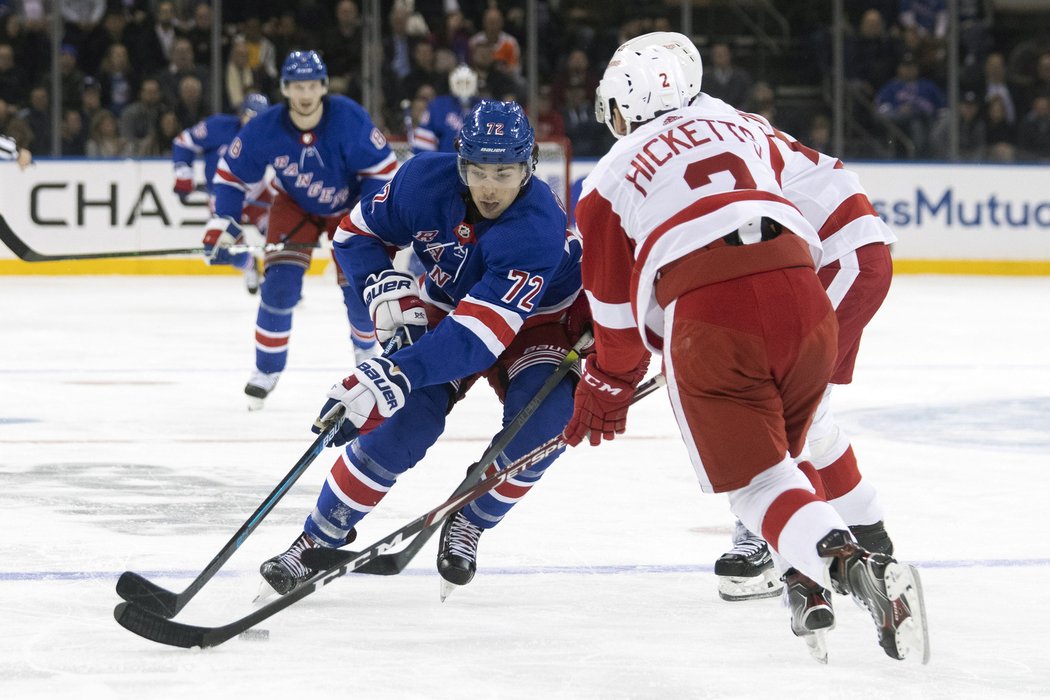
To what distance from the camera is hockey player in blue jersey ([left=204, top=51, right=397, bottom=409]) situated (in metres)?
5.65

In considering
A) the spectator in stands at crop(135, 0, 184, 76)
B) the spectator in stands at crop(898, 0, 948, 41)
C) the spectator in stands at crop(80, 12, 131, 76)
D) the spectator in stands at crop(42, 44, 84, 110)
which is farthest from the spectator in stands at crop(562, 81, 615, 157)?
the spectator in stands at crop(42, 44, 84, 110)

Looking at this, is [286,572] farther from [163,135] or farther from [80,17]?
[80,17]

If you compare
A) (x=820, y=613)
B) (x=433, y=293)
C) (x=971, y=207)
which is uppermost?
(x=433, y=293)

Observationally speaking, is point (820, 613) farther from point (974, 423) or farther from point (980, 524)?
point (974, 423)

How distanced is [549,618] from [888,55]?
9305 millimetres

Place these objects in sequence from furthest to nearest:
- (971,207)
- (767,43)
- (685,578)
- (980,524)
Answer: (767,43) < (971,207) < (980,524) < (685,578)

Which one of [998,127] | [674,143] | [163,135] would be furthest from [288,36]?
[674,143]

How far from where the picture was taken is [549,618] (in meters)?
2.79

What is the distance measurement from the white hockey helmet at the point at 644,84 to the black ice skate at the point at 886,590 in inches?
27.6

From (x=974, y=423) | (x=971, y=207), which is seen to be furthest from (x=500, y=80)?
(x=974, y=423)

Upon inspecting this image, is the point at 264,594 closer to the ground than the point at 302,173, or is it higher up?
closer to the ground

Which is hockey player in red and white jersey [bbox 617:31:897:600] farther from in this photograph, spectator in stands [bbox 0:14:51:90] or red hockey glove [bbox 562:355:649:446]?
spectator in stands [bbox 0:14:51:90]

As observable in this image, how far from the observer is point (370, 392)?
2.79m

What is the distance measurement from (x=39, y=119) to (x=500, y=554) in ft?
26.8
